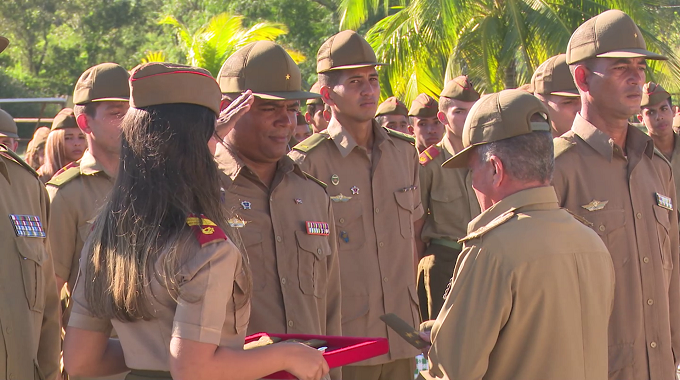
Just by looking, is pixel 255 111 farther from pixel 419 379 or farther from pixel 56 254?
pixel 419 379

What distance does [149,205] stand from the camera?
261 centimetres

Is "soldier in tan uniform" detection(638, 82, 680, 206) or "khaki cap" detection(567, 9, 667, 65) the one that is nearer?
"khaki cap" detection(567, 9, 667, 65)

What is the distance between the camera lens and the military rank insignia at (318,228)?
13.6 feet

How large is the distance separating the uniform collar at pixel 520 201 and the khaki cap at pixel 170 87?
1.07 meters

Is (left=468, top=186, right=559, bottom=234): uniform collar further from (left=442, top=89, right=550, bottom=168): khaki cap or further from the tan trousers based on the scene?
the tan trousers

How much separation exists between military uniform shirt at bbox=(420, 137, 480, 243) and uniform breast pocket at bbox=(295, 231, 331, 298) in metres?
2.44

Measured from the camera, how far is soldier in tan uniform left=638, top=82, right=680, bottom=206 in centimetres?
873

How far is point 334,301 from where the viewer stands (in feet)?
14.2

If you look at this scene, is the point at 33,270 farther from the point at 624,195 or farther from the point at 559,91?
the point at 559,91

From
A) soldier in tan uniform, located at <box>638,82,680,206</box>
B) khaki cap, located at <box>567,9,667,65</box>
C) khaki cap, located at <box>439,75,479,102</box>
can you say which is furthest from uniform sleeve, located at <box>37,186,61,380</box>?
soldier in tan uniform, located at <box>638,82,680,206</box>

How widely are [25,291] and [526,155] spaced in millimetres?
2133

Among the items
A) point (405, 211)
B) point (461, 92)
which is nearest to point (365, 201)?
point (405, 211)

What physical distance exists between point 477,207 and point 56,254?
326 cm

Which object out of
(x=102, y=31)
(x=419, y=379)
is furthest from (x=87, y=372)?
(x=102, y=31)
